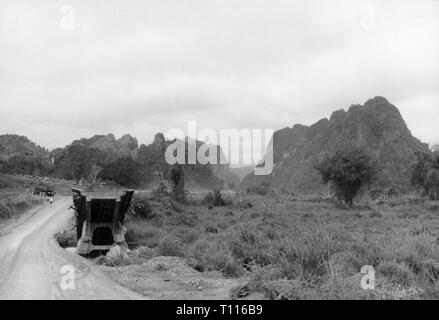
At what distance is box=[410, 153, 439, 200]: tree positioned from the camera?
56.5m

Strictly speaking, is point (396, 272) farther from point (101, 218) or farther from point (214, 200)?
point (214, 200)

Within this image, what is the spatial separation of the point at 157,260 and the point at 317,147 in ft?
504

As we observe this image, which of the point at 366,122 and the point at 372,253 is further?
the point at 366,122

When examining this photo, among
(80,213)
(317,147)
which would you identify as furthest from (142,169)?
(317,147)

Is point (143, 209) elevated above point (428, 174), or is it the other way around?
point (428, 174)

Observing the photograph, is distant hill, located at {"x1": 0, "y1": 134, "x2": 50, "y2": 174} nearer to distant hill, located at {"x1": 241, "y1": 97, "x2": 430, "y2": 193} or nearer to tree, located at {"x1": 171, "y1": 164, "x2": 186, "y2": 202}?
tree, located at {"x1": 171, "y1": 164, "x2": 186, "y2": 202}

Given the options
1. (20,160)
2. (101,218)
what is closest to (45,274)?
(101,218)

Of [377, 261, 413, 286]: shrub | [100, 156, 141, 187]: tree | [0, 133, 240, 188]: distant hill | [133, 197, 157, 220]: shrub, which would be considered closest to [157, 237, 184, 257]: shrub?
[377, 261, 413, 286]: shrub

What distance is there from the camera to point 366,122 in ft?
456

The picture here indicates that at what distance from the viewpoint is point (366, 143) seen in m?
131

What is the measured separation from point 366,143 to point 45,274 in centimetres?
12820
